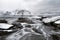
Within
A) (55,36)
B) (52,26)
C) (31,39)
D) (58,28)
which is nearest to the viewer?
(31,39)

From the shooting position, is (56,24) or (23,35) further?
(56,24)

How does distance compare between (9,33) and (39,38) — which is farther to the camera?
(9,33)

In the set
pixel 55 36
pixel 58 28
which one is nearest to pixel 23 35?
pixel 55 36

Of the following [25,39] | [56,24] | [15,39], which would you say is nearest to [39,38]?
[25,39]

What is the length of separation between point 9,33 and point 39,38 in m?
1.77

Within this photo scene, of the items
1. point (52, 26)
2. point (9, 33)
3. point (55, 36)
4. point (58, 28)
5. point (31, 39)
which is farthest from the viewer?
point (52, 26)

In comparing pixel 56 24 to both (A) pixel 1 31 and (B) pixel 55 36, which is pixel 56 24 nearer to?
(B) pixel 55 36

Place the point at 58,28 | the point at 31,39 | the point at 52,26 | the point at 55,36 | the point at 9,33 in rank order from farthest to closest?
1. the point at 52,26
2. the point at 58,28
3. the point at 9,33
4. the point at 55,36
5. the point at 31,39

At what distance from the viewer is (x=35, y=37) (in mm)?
5824

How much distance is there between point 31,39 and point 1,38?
151 cm

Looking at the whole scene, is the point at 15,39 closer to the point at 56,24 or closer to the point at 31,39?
the point at 31,39

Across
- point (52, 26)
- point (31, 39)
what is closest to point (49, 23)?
point (52, 26)

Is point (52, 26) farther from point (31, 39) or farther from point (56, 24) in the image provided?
point (31, 39)

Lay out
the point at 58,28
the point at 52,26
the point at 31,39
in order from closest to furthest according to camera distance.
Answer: the point at 31,39 → the point at 58,28 → the point at 52,26
